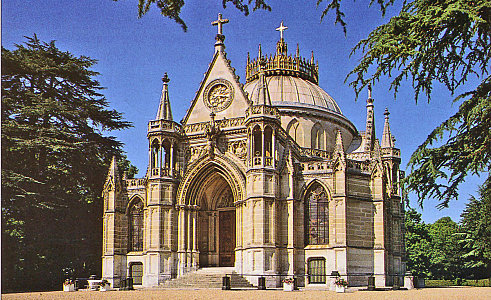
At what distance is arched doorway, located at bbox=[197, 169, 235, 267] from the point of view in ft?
118

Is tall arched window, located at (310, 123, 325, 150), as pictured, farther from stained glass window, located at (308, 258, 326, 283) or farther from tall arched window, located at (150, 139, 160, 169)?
tall arched window, located at (150, 139, 160, 169)

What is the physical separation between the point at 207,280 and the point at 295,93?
17.3 meters

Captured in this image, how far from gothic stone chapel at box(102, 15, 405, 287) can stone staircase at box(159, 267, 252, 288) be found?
498 millimetres

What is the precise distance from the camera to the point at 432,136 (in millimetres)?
13219

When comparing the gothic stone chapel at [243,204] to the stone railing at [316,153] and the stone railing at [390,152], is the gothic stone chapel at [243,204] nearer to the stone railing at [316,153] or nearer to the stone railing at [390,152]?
the stone railing at [390,152]

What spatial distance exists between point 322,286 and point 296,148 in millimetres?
9882

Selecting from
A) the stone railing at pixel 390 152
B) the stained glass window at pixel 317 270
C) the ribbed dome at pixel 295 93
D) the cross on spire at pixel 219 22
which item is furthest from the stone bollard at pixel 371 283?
the cross on spire at pixel 219 22

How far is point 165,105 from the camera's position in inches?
1404

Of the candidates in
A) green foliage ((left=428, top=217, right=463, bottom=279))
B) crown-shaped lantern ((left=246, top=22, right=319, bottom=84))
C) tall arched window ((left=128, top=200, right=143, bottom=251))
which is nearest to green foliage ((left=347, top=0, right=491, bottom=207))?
tall arched window ((left=128, top=200, right=143, bottom=251))

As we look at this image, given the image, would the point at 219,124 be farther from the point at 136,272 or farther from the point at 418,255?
the point at 418,255

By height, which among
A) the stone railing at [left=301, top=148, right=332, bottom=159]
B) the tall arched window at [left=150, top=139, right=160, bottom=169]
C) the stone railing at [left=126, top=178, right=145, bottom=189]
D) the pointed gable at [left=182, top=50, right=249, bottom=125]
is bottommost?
the stone railing at [left=126, top=178, right=145, bottom=189]

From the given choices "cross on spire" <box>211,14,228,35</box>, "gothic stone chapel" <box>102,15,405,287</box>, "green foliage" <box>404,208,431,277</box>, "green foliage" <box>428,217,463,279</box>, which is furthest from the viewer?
"green foliage" <box>404,208,431,277</box>

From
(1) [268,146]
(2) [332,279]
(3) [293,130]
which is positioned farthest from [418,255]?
(1) [268,146]

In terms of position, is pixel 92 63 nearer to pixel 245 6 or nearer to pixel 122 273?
pixel 122 273
